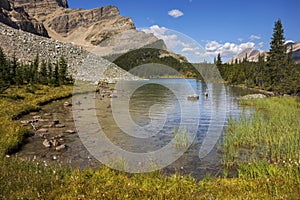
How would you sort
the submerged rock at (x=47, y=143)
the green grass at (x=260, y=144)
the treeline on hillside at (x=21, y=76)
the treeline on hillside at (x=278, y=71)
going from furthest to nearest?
the treeline on hillside at (x=278, y=71), the treeline on hillside at (x=21, y=76), the submerged rock at (x=47, y=143), the green grass at (x=260, y=144)

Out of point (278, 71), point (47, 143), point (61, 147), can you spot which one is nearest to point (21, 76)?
point (47, 143)

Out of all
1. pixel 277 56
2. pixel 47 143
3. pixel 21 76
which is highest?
pixel 277 56

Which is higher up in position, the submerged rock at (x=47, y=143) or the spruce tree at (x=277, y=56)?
the spruce tree at (x=277, y=56)

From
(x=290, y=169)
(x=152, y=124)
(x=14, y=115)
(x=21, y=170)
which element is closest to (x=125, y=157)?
(x=21, y=170)

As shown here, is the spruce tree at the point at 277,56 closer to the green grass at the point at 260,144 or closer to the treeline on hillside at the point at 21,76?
the green grass at the point at 260,144

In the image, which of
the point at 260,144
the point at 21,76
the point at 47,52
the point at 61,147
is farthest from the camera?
the point at 47,52

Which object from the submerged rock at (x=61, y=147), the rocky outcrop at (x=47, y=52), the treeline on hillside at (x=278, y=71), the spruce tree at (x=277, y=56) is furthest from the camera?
the rocky outcrop at (x=47, y=52)

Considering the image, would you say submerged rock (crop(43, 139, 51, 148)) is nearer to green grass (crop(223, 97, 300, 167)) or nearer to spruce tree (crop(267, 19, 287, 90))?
green grass (crop(223, 97, 300, 167))

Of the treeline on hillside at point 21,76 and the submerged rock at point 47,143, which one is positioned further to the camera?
the treeline on hillside at point 21,76

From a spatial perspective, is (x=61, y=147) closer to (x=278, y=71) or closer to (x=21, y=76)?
(x=21, y=76)

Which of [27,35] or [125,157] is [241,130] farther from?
[27,35]

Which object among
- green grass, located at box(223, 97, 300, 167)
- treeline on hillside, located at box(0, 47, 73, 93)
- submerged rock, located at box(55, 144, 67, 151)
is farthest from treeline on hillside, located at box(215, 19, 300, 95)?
treeline on hillside, located at box(0, 47, 73, 93)

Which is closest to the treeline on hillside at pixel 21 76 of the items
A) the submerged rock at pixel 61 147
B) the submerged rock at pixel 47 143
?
the submerged rock at pixel 47 143

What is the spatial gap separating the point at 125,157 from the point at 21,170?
22.0ft
